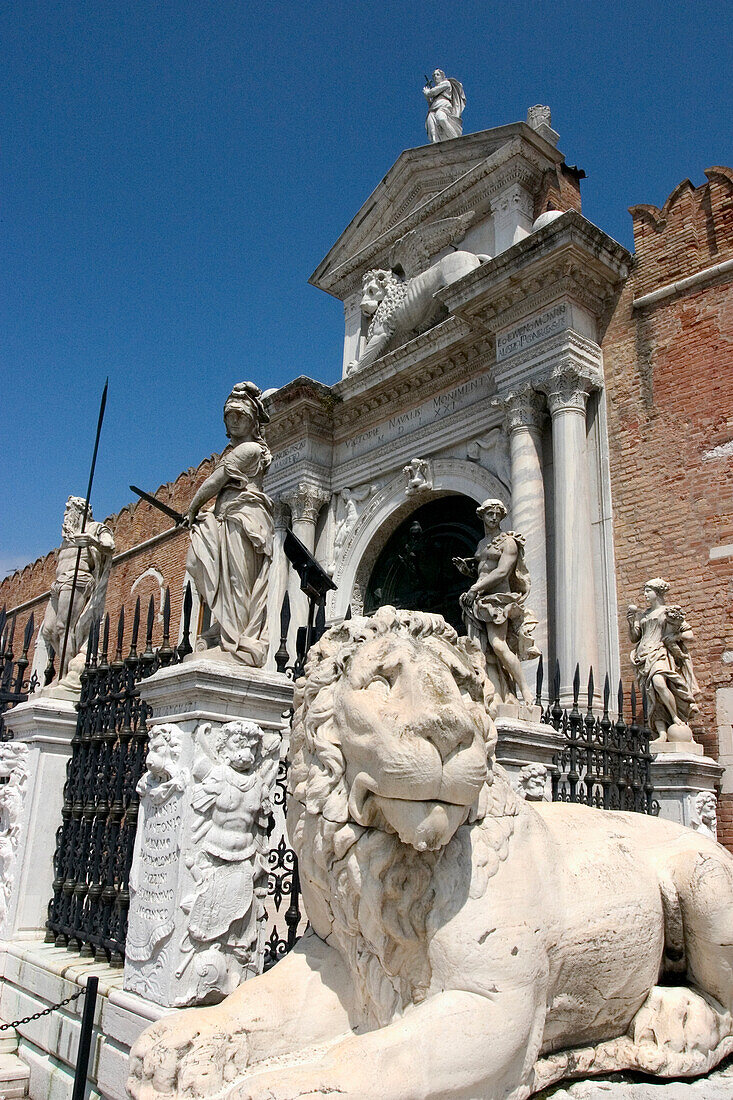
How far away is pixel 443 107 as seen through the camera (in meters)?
13.6

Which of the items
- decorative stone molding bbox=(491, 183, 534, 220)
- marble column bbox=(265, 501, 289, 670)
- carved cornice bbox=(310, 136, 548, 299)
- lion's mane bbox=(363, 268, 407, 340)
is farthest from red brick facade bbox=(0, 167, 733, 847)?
marble column bbox=(265, 501, 289, 670)

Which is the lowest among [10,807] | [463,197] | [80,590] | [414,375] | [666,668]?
[10,807]

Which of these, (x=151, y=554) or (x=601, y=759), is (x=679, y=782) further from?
(x=151, y=554)

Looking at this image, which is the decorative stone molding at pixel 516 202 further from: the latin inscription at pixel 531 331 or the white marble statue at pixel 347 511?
the white marble statue at pixel 347 511

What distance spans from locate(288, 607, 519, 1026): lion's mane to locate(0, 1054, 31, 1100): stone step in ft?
9.27

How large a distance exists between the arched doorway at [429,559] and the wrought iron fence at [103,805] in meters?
5.98

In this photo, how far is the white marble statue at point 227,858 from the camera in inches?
125

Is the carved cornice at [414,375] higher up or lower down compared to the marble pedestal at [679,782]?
higher up

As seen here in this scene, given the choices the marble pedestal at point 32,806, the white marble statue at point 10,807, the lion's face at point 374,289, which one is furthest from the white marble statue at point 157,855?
the lion's face at point 374,289

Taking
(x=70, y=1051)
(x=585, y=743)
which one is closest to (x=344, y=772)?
(x=70, y=1051)

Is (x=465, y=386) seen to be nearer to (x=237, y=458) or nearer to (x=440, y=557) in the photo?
(x=440, y=557)

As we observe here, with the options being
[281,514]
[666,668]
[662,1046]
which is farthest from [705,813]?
[281,514]

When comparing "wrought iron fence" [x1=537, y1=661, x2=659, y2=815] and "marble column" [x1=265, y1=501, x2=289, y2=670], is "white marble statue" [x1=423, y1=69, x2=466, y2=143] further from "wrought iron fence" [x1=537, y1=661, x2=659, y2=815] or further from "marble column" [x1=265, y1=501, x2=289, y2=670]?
"wrought iron fence" [x1=537, y1=661, x2=659, y2=815]

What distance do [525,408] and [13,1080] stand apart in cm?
784
